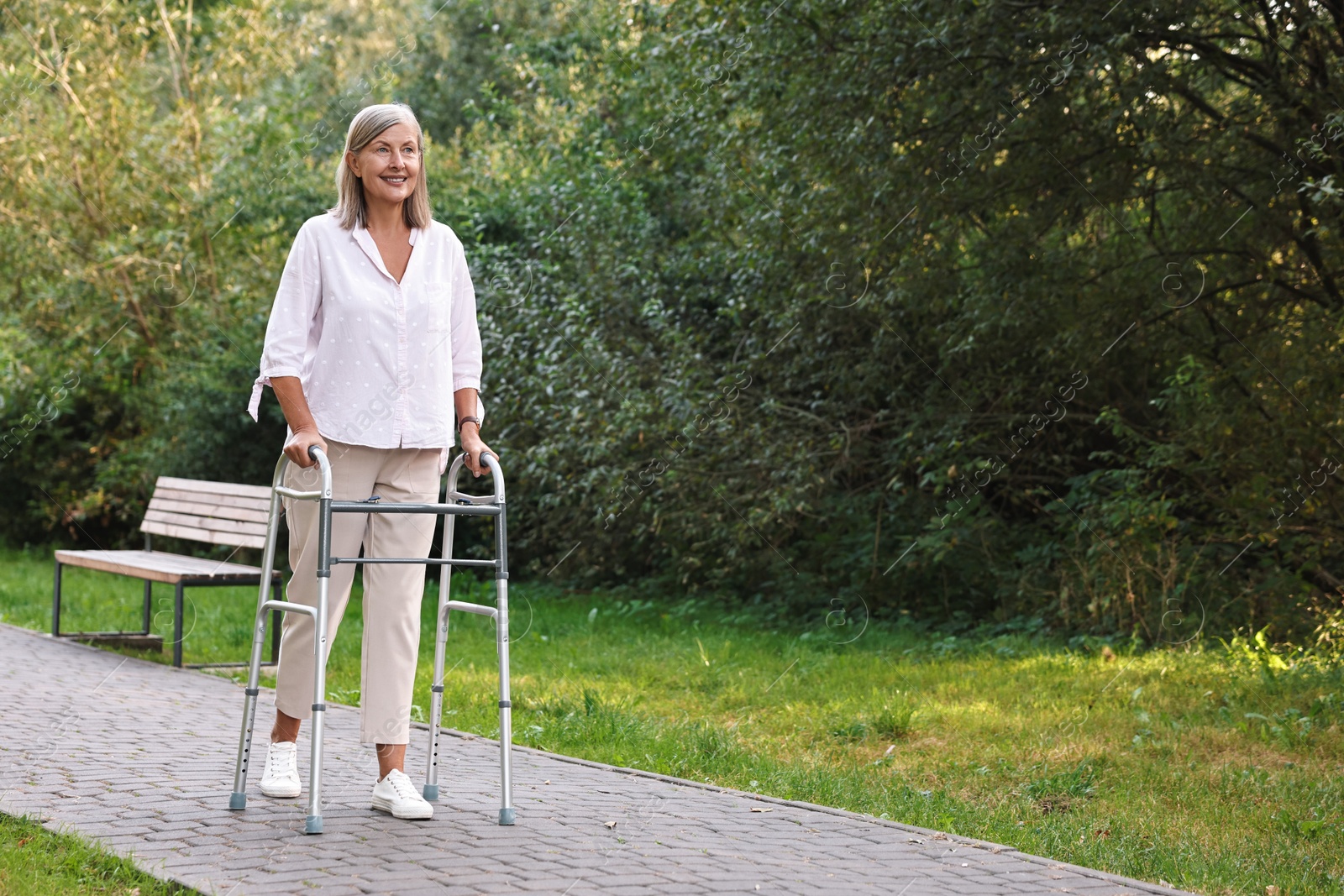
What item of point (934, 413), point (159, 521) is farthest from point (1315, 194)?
point (159, 521)

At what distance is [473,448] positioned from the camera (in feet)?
16.2

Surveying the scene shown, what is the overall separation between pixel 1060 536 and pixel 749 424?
2756 millimetres

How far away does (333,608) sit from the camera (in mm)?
4902

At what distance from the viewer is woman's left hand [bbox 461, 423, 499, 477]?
16.1ft

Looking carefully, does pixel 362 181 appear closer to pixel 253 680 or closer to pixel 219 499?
pixel 253 680

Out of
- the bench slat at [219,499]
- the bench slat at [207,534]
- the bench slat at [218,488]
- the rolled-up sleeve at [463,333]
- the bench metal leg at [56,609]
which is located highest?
the rolled-up sleeve at [463,333]

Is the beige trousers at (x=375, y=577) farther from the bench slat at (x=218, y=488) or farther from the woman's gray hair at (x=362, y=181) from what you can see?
the bench slat at (x=218, y=488)

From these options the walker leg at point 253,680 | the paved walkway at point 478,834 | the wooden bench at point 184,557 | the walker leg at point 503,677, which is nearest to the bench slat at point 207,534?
the wooden bench at point 184,557

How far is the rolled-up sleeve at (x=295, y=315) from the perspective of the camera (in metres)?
4.67

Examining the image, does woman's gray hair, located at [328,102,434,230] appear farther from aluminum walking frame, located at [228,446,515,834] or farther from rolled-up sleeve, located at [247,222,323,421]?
aluminum walking frame, located at [228,446,515,834]

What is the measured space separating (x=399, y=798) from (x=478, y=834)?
0.35 m

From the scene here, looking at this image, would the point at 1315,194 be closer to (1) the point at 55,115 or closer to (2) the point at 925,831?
(2) the point at 925,831

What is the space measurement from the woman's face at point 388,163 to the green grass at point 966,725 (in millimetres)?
2885

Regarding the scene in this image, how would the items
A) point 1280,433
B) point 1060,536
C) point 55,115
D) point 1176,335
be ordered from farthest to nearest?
point 55,115
point 1060,536
point 1176,335
point 1280,433
